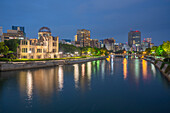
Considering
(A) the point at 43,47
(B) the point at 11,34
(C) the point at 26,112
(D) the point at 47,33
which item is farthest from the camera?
(B) the point at 11,34

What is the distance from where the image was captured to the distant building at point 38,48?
69.1m

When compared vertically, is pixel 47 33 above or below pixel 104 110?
above

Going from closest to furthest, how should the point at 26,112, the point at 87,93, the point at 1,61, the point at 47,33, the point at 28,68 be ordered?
the point at 26,112 < the point at 87,93 < the point at 1,61 < the point at 28,68 < the point at 47,33

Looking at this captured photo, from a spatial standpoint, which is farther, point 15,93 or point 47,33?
point 47,33

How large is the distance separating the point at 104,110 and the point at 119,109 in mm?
1888

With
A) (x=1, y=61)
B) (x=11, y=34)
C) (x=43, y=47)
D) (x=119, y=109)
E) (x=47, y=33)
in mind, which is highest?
(x=11, y=34)

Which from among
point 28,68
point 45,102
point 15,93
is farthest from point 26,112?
point 28,68

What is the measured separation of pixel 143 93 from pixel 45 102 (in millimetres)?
15603

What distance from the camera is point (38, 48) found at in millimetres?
75812

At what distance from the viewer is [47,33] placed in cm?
9269

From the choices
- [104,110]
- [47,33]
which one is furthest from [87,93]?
[47,33]

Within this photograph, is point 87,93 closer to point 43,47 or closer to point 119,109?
point 119,109

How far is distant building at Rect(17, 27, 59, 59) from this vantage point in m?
69.1

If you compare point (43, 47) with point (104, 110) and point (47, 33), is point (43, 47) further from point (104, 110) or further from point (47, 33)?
point (104, 110)
